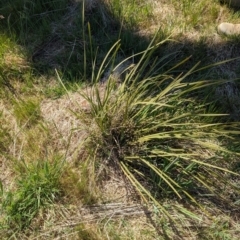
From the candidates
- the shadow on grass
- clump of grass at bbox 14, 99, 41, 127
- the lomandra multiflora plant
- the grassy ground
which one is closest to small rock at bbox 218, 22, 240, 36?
the shadow on grass

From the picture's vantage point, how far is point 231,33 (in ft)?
8.22

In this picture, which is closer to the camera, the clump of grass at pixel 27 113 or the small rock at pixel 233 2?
the clump of grass at pixel 27 113

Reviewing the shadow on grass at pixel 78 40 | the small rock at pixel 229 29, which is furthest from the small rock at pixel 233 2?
the shadow on grass at pixel 78 40

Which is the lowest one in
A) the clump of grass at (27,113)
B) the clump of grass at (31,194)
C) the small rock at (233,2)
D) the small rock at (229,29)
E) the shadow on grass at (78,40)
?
the clump of grass at (31,194)

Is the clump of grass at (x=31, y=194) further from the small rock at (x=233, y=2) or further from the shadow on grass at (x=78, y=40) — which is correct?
the small rock at (x=233, y=2)

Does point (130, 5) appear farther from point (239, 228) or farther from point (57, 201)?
point (239, 228)

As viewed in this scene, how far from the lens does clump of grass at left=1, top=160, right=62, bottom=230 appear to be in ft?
5.99

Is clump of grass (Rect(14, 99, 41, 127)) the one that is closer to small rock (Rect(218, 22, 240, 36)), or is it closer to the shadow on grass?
the shadow on grass

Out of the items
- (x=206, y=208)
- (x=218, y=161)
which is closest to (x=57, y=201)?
(x=206, y=208)

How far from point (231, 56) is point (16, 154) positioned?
4.96 feet

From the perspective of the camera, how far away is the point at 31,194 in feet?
6.10

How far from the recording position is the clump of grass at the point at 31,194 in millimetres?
1826

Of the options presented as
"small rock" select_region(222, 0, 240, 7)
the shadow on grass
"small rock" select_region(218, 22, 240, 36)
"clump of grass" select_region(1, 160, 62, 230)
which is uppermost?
"small rock" select_region(222, 0, 240, 7)

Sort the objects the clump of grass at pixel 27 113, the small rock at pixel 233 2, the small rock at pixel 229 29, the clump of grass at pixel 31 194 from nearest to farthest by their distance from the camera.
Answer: the clump of grass at pixel 31 194 < the clump of grass at pixel 27 113 < the small rock at pixel 229 29 < the small rock at pixel 233 2
